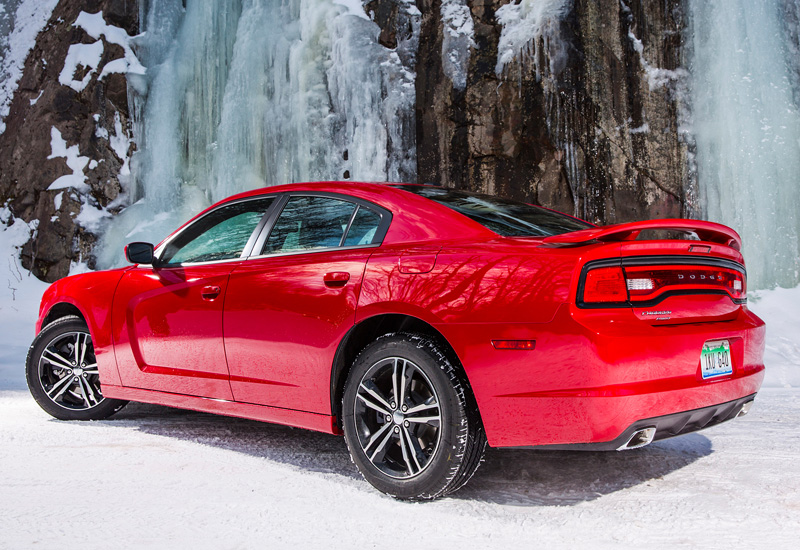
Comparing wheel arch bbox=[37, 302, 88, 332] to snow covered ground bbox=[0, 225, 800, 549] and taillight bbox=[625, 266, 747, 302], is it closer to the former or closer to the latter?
snow covered ground bbox=[0, 225, 800, 549]

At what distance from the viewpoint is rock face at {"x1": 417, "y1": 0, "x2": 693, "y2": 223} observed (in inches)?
449

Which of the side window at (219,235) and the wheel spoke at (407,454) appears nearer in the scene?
the wheel spoke at (407,454)

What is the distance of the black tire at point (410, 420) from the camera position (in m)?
2.64

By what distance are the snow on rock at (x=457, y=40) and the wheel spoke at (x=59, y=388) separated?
9.85 meters

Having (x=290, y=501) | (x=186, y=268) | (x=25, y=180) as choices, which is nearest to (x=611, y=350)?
(x=290, y=501)

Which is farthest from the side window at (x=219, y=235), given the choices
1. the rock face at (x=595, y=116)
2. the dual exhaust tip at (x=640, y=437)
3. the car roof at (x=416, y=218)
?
the rock face at (x=595, y=116)

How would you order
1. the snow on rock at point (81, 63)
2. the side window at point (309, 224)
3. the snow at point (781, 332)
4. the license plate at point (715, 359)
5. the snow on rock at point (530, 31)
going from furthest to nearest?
the snow on rock at point (81, 63) < the snow on rock at point (530, 31) < the snow at point (781, 332) < the side window at point (309, 224) < the license plate at point (715, 359)

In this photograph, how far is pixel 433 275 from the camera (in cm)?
275

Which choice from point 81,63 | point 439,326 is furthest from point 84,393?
point 81,63

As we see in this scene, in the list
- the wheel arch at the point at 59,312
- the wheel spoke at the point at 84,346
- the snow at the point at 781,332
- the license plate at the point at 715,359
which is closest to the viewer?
the license plate at the point at 715,359

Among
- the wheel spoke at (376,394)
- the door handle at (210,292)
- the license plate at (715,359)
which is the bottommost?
the wheel spoke at (376,394)

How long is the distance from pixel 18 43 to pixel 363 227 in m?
18.5

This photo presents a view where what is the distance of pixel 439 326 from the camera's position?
2693mm

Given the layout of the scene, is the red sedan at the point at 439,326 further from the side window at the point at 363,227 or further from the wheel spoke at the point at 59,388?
the wheel spoke at the point at 59,388
